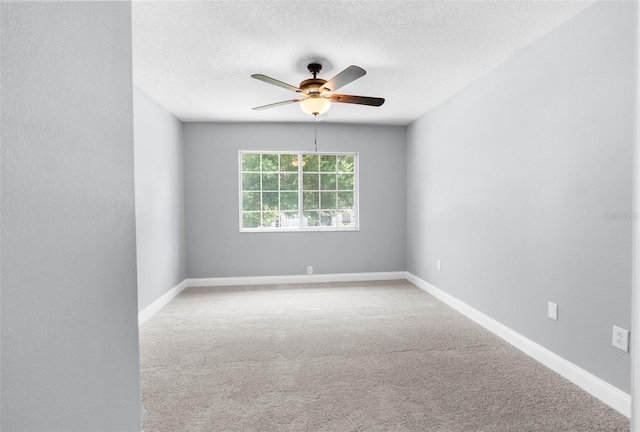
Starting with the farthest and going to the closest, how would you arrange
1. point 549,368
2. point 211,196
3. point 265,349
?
point 211,196 → point 265,349 → point 549,368

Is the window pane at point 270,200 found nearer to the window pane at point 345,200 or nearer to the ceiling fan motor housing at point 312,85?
the window pane at point 345,200

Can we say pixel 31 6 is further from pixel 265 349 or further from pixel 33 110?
pixel 265 349

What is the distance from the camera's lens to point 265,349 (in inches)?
109

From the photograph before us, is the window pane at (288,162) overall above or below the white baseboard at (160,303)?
above

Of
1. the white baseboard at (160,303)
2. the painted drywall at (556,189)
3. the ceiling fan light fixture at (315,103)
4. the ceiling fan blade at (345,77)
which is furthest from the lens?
the white baseboard at (160,303)

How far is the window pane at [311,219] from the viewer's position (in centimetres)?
526

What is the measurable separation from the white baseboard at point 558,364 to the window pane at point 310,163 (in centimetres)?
273

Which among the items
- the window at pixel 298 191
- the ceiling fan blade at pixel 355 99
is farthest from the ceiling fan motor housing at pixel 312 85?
the window at pixel 298 191

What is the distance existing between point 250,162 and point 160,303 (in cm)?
229

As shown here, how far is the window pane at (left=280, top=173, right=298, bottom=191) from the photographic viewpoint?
5.20m

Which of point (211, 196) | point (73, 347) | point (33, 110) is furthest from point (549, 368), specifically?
point (211, 196)

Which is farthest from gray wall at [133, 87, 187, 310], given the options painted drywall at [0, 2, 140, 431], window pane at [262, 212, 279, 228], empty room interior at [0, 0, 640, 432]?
painted drywall at [0, 2, 140, 431]

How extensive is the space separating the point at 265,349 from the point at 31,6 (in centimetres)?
262

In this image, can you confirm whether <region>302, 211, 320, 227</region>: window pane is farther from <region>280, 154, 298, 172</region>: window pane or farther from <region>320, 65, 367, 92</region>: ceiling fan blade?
<region>320, 65, 367, 92</region>: ceiling fan blade
